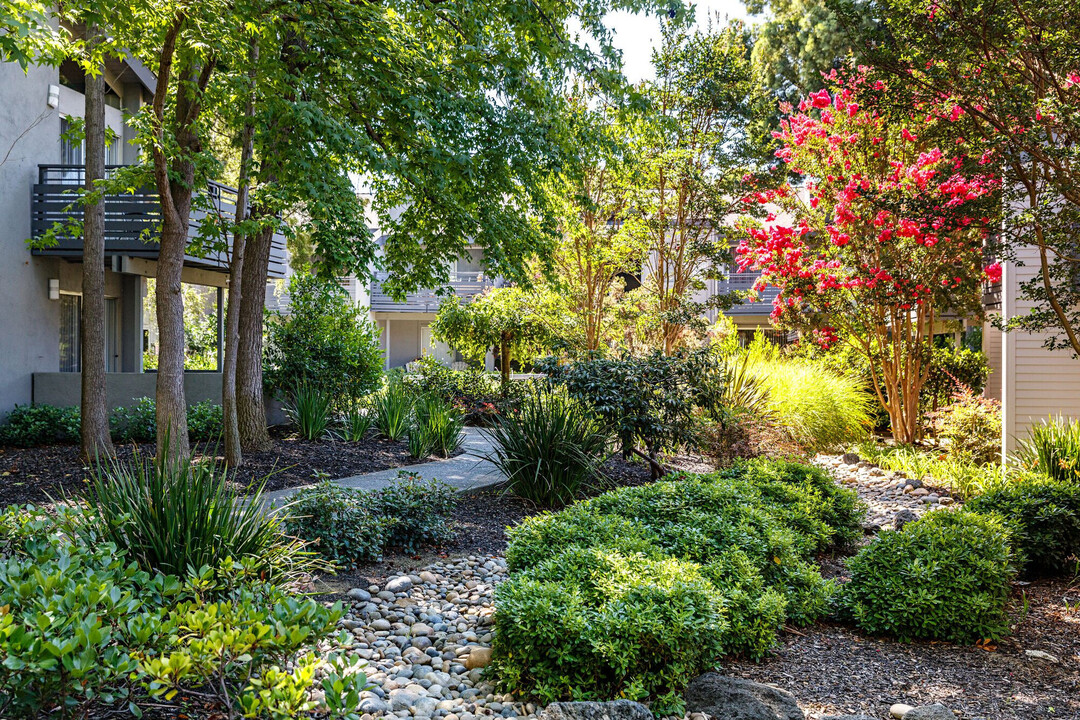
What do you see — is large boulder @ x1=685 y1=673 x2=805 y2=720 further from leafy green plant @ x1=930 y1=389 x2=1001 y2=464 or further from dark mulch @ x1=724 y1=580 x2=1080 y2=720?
leafy green plant @ x1=930 y1=389 x2=1001 y2=464

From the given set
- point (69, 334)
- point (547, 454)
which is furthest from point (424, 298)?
point (547, 454)

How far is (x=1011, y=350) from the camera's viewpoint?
8336 mm

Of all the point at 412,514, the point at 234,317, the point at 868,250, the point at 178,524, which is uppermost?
the point at 868,250

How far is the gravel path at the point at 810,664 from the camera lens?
2996 mm

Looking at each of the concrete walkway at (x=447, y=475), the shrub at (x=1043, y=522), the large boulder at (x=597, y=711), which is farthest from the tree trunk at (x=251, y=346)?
the shrub at (x=1043, y=522)

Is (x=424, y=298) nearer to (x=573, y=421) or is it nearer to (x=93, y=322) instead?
(x=93, y=322)

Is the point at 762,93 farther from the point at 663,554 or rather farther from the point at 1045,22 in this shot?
the point at 663,554

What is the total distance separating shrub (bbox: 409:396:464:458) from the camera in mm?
8844

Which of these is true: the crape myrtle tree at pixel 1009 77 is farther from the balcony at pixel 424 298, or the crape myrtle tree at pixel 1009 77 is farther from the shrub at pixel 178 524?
the balcony at pixel 424 298

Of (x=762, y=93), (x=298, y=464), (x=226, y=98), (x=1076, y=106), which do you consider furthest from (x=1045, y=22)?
(x=762, y=93)

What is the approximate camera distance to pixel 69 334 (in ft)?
36.8

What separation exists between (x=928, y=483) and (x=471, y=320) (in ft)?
28.2

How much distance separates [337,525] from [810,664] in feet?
9.50

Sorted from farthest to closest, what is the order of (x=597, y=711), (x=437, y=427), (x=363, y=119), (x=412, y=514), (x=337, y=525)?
(x=437, y=427) < (x=363, y=119) < (x=412, y=514) < (x=337, y=525) < (x=597, y=711)
